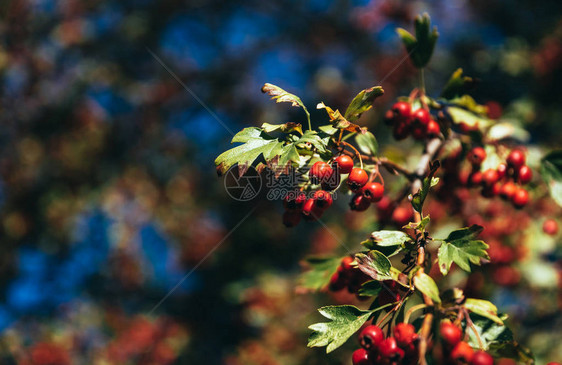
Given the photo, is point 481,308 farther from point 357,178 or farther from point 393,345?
point 357,178

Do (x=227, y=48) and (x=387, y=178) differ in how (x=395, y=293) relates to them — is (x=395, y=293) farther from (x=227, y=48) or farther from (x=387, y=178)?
(x=227, y=48)

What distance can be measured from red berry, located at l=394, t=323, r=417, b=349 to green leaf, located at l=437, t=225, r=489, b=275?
0.24 m

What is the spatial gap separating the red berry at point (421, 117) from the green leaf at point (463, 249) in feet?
1.77

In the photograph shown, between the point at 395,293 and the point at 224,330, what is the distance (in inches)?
194

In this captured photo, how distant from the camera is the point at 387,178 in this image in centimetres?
420

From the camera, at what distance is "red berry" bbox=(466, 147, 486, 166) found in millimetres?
1584

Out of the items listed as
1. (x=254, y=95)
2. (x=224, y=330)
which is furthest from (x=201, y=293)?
(x=254, y=95)

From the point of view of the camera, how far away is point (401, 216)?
160 cm

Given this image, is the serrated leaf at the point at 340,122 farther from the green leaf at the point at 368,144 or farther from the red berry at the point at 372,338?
the red berry at the point at 372,338

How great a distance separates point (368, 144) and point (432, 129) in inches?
11.0

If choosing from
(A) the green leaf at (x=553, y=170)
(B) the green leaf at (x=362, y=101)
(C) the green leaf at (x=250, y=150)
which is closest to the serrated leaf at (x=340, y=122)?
(B) the green leaf at (x=362, y=101)

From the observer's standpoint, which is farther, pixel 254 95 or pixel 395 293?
pixel 254 95

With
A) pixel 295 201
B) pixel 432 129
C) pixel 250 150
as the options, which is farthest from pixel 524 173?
pixel 250 150

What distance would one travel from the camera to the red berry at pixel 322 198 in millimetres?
1269
